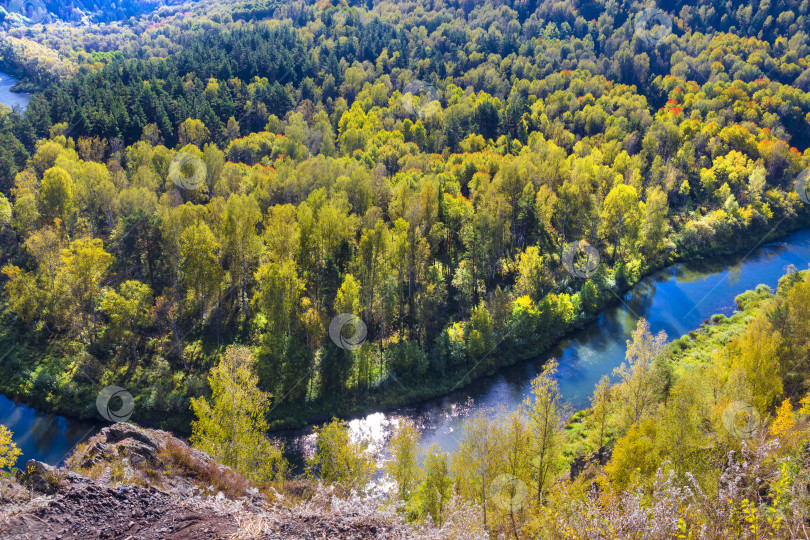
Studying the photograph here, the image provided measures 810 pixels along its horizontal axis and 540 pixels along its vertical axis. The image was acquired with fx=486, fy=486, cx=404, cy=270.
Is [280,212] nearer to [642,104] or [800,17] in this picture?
[642,104]

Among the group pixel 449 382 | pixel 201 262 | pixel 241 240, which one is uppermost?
pixel 201 262

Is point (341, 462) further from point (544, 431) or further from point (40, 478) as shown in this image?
point (40, 478)

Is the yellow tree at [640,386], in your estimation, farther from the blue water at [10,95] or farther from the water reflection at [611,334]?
the blue water at [10,95]

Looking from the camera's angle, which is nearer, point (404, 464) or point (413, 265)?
point (404, 464)

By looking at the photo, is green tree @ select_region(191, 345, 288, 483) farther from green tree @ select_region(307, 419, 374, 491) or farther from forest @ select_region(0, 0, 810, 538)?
green tree @ select_region(307, 419, 374, 491)

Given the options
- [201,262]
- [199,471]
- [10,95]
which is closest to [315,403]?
[201,262]

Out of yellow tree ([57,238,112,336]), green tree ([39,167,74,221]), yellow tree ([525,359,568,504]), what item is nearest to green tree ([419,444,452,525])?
yellow tree ([525,359,568,504])
